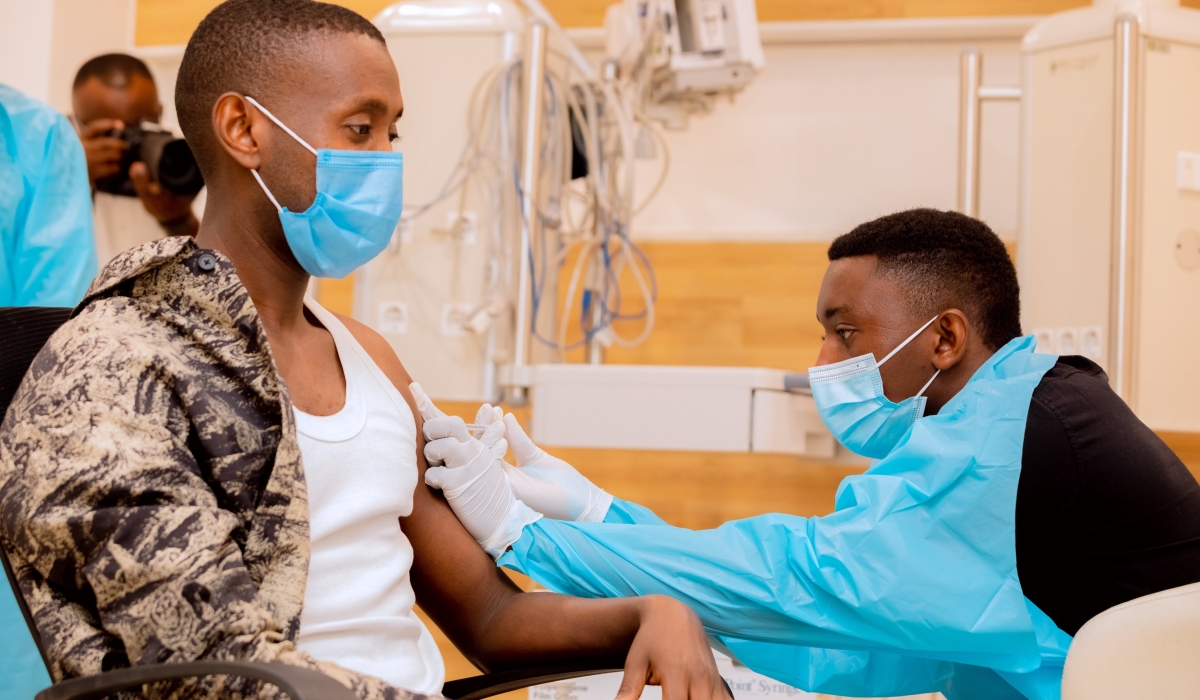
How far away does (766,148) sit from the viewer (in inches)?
137

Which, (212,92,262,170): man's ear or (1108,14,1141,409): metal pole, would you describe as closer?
(212,92,262,170): man's ear

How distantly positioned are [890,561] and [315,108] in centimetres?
79

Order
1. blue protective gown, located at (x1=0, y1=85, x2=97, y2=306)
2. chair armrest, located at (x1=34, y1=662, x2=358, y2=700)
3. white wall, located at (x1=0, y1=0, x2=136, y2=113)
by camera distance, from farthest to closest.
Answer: white wall, located at (x1=0, y1=0, x2=136, y2=113), blue protective gown, located at (x1=0, y1=85, x2=97, y2=306), chair armrest, located at (x1=34, y1=662, x2=358, y2=700)

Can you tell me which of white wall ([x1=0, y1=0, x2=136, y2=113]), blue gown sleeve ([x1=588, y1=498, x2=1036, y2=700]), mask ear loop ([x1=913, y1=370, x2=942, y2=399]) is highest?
white wall ([x1=0, y1=0, x2=136, y2=113])

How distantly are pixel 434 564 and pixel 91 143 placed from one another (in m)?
1.86

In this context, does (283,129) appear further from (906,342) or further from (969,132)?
(969,132)

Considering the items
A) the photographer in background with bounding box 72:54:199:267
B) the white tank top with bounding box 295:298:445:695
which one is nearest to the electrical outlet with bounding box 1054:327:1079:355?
the white tank top with bounding box 295:298:445:695

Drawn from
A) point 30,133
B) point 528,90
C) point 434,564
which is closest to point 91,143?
point 30,133

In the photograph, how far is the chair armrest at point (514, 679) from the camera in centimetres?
117

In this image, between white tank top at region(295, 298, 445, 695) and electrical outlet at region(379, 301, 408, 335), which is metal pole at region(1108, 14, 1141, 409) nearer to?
electrical outlet at region(379, 301, 408, 335)

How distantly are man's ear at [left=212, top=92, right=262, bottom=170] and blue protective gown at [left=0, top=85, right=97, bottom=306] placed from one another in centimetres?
103

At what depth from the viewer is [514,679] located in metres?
1.17

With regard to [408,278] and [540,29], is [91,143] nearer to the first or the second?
[408,278]

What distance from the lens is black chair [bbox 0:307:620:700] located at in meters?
0.81
